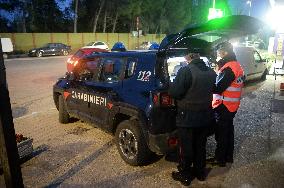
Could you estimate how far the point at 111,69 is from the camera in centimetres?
518

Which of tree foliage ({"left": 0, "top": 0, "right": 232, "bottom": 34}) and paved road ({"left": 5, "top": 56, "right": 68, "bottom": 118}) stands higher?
tree foliage ({"left": 0, "top": 0, "right": 232, "bottom": 34})

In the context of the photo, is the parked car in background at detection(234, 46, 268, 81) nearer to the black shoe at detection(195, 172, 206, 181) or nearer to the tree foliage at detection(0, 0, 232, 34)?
the black shoe at detection(195, 172, 206, 181)

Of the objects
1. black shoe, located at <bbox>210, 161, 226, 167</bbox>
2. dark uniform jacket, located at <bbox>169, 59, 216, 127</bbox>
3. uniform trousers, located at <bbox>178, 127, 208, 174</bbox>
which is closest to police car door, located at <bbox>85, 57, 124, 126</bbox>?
dark uniform jacket, located at <bbox>169, 59, 216, 127</bbox>

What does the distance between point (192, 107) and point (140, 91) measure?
830mm

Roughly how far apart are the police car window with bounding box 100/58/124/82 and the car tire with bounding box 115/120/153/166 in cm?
80

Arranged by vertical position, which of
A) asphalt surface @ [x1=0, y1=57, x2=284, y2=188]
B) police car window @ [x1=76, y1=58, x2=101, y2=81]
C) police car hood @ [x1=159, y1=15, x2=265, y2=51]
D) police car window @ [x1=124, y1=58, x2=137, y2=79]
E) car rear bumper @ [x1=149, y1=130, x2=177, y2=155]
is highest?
police car hood @ [x1=159, y1=15, x2=265, y2=51]

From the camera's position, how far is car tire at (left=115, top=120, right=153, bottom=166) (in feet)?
14.7

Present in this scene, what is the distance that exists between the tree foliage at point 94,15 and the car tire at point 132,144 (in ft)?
109

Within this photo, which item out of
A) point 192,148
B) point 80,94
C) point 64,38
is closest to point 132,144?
point 192,148

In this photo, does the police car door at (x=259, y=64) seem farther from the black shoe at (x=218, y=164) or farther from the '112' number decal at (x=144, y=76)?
the '112' number decal at (x=144, y=76)

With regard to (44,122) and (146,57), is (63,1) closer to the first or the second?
(44,122)

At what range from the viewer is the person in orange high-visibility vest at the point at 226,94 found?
436 cm

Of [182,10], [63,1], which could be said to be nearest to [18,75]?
[63,1]

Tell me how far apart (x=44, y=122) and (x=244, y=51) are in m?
8.06
